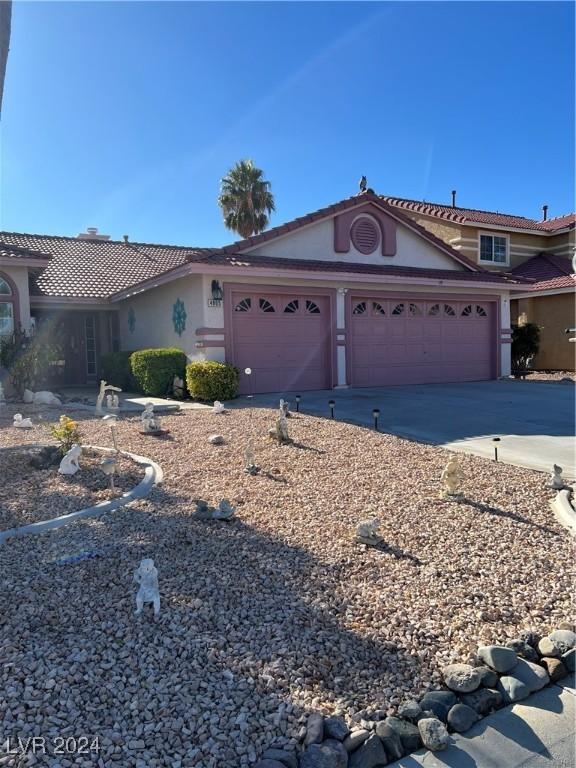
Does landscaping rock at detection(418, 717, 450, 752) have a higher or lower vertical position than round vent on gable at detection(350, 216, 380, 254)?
lower

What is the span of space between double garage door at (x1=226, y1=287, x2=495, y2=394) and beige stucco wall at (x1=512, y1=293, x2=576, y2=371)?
175 inches

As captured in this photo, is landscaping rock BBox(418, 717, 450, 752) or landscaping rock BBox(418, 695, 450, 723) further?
landscaping rock BBox(418, 695, 450, 723)

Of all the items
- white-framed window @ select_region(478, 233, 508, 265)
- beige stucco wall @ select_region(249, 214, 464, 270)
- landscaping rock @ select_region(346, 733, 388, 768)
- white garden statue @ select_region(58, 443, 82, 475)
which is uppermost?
white-framed window @ select_region(478, 233, 508, 265)

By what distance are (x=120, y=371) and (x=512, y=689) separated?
13.3 meters

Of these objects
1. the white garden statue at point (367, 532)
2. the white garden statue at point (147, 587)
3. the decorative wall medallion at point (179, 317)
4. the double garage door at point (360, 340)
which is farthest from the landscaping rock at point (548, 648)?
the decorative wall medallion at point (179, 317)

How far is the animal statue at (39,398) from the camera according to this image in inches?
436

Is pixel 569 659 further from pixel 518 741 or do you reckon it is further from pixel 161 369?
pixel 161 369

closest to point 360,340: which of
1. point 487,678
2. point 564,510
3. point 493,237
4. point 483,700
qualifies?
point 564,510

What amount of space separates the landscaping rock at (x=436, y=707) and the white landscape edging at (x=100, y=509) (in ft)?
9.78

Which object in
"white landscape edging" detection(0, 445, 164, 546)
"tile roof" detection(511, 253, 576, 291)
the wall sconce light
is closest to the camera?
"white landscape edging" detection(0, 445, 164, 546)

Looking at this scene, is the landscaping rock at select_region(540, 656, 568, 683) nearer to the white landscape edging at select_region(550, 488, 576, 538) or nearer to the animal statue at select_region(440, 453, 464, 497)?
the white landscape edging at select_region(550, 488, 576, 538)

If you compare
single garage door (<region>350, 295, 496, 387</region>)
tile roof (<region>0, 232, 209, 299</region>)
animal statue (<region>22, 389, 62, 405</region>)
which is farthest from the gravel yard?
tile roof (<region>0, 232, 209, 299</region>)

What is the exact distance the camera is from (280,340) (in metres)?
13.2

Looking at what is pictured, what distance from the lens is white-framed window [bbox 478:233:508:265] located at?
21.8 m
